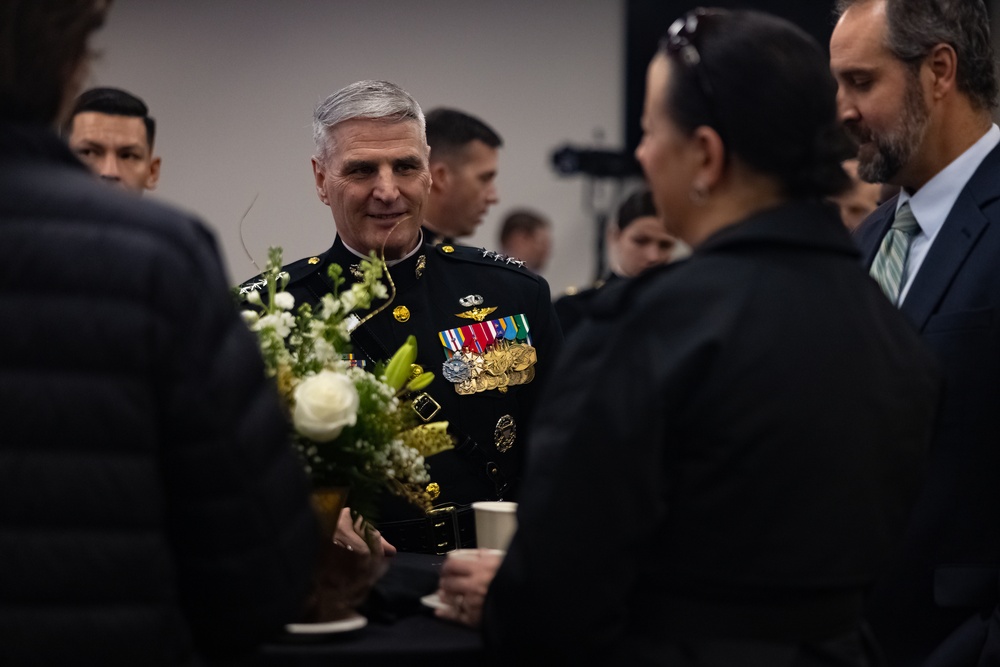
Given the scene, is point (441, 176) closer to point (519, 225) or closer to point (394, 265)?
point (394, 265)

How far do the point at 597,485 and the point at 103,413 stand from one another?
52cm

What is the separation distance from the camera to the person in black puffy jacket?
1.11 metres

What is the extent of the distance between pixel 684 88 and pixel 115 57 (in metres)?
5.64

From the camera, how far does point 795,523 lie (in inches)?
50.9

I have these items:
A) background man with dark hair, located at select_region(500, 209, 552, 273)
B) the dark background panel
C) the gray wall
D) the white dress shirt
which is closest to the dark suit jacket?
the white dress shirt

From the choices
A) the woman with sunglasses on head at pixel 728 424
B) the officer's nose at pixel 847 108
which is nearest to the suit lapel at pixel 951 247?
the officer's nose at pixel 847 108

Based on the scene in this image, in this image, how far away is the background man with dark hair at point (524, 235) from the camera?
7.21 meters

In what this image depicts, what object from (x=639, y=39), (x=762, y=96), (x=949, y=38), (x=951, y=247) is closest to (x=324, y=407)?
(x=762, y=96)

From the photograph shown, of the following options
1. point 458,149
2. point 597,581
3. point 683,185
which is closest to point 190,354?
point 597,581

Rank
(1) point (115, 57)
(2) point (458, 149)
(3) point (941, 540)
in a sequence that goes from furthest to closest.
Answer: (1) point (115, 57), (2) point (458, 149), (3) point (941, 540)

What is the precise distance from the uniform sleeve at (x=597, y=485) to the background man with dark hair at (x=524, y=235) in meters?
5.86

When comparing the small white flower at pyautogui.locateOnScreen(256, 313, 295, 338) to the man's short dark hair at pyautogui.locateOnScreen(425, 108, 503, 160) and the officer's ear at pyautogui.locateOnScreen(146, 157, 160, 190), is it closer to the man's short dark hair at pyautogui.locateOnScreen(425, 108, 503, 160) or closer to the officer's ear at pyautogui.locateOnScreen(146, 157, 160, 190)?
the officer's ear at pyautogui.locateOnScreen(146, 157, 160, 190)

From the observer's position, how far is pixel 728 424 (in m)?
1.27

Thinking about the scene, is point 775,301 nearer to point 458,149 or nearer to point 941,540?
point 941,540
